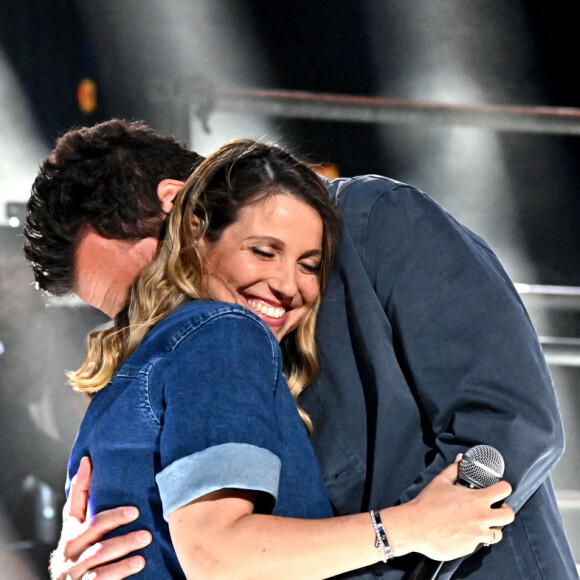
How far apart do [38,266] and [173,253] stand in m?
0.50

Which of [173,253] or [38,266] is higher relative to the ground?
[173,253]

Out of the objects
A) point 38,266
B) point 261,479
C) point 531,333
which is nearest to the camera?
point 261,479

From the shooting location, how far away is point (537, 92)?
12.5 feet

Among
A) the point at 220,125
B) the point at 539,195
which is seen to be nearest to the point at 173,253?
the point at 220,125

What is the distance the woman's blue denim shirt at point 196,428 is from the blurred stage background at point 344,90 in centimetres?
253

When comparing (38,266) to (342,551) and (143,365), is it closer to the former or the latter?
(143,365)

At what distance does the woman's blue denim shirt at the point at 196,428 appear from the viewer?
1137 mm

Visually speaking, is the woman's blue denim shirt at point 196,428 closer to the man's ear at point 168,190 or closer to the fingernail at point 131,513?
the fingernail at point 131,513

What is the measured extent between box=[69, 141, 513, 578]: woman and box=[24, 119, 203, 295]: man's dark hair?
14cm

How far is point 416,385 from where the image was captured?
143 cm

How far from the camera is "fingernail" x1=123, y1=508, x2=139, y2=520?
1.30 meters

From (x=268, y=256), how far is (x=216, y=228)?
11 cm

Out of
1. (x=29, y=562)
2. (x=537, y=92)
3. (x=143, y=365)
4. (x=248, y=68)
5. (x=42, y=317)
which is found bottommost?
(x=29, y=562)

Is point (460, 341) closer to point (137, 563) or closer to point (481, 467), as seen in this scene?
point (481, 467)
